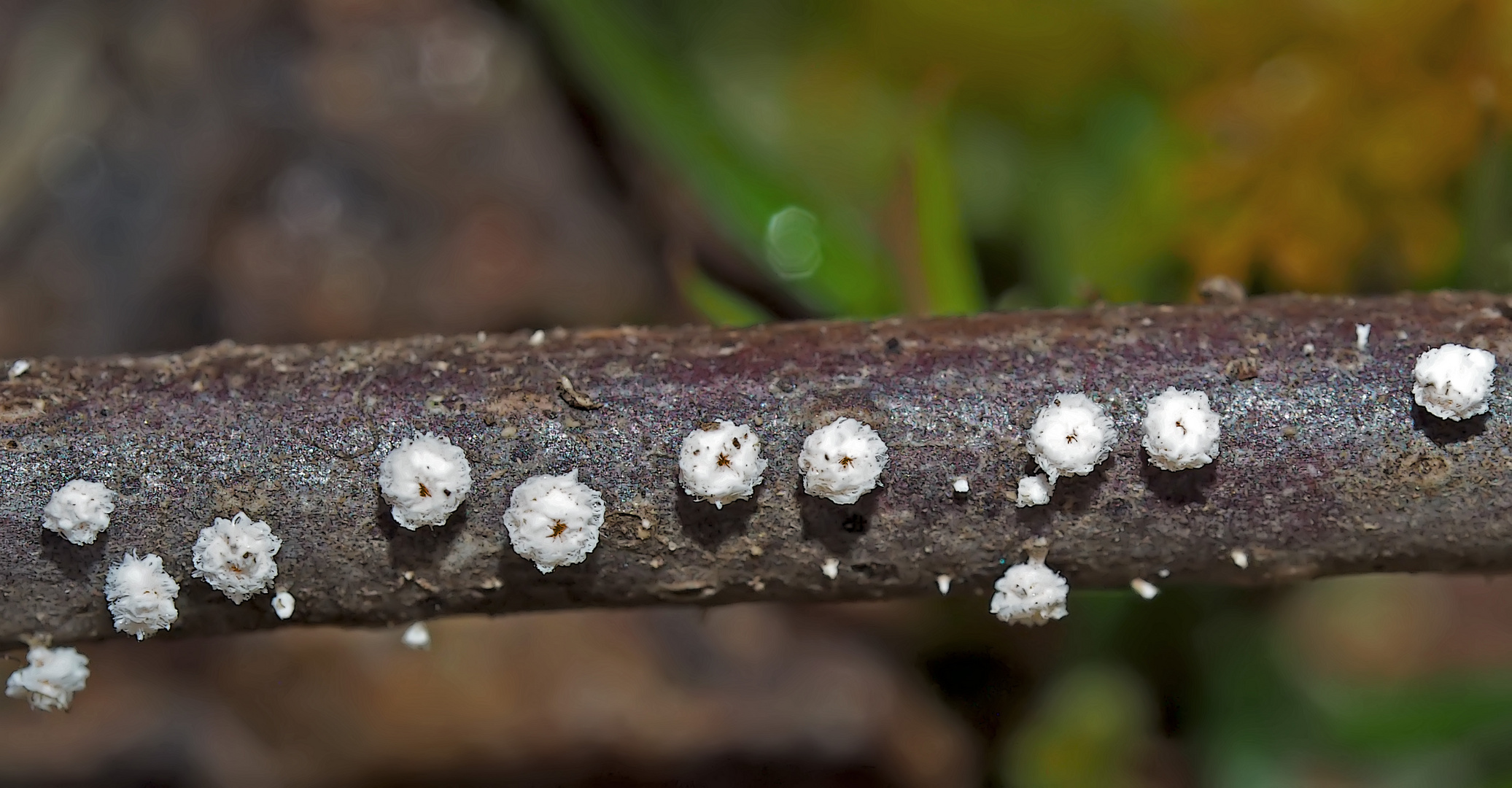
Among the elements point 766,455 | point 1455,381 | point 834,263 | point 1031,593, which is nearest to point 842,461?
point 766,455

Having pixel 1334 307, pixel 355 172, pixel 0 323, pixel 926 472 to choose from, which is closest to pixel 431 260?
pixel 355 172

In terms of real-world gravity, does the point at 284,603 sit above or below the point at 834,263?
below

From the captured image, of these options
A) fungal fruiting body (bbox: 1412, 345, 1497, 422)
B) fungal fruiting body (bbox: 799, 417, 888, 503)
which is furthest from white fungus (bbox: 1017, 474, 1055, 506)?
fungal fruiting body (bbox: 1412, 345, 1497, 422)

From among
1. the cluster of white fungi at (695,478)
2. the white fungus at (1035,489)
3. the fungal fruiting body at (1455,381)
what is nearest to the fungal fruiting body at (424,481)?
the cluster of white fungi at (695,478)

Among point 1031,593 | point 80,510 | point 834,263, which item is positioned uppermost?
point 834,263

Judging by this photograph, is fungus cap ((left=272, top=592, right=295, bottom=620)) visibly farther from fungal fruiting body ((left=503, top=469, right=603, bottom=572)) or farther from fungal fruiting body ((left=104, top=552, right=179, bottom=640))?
fungal fruiting body ((left=503, top=469, right=603, bottom=572))

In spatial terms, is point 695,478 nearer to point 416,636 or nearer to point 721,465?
point 721,465
